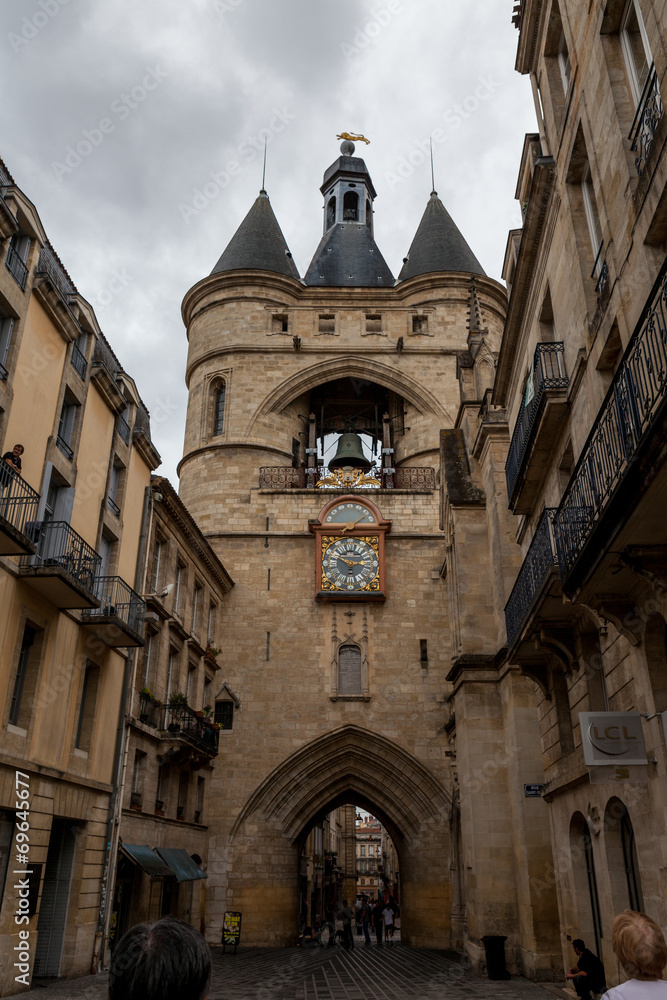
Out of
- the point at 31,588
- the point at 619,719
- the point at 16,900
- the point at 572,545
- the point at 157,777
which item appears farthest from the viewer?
the point at 157,777

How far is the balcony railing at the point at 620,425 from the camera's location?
488cm

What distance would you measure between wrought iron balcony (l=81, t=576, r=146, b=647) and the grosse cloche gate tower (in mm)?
5920

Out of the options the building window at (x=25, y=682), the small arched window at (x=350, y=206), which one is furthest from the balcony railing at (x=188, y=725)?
the small arched window at (x=350, y=206)

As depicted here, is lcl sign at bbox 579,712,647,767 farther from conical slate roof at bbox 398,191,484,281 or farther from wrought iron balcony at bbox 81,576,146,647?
conical slate roof at bbox 398,191,484,281

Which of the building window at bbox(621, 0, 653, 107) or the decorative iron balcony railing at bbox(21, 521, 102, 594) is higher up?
the building window at bbox(621, 0, 653, 107)

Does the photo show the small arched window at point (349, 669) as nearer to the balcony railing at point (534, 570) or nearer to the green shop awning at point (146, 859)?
the green shop awning at point (146, 859)

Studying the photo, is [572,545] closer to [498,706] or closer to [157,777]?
[498,706]

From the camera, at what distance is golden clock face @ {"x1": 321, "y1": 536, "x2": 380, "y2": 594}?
891 inches

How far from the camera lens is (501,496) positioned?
15.0m

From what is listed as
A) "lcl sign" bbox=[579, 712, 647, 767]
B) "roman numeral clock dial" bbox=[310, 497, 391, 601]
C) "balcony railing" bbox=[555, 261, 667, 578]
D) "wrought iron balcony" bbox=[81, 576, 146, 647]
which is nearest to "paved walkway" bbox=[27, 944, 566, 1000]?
"wrought iron balcony" bbox=[81, 576, 146, 647]

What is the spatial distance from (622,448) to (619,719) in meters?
2.20

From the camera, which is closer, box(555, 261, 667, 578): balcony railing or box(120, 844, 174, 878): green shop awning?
box(555, 261, 667, 578): balcony railing

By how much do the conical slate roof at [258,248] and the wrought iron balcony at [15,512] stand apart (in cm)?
1826

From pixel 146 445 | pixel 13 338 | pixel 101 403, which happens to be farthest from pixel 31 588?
pixel 146 445
